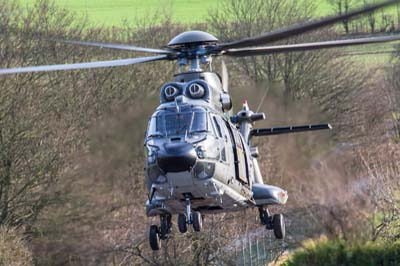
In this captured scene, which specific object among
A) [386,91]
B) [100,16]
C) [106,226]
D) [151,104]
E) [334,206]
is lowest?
[334,206]

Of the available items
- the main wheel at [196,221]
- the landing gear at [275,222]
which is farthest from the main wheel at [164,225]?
the landing gear at [275,222]

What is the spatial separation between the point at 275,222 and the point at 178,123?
3826mm

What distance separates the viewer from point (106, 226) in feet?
76.3

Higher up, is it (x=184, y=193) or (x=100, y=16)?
(x=100, y=16)

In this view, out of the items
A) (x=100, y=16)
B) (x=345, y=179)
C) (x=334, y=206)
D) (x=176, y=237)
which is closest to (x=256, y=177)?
(x=345, y=179)

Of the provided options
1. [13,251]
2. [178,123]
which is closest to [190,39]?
[178,123]

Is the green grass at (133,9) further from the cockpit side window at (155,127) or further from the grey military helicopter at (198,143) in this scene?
the cockpit side window at (155,127)

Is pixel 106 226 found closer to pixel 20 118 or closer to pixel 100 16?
pixel 20 118

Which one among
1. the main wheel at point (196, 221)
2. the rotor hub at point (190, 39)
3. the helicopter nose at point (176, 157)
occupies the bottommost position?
the main wheel at point (196, 221)

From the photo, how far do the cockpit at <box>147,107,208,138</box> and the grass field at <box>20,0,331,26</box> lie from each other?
47.5 feet

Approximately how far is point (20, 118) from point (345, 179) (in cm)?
1555

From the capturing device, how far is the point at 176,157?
13438mm

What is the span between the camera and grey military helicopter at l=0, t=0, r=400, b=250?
13.7 meters

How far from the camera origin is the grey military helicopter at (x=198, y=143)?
13.7 m
